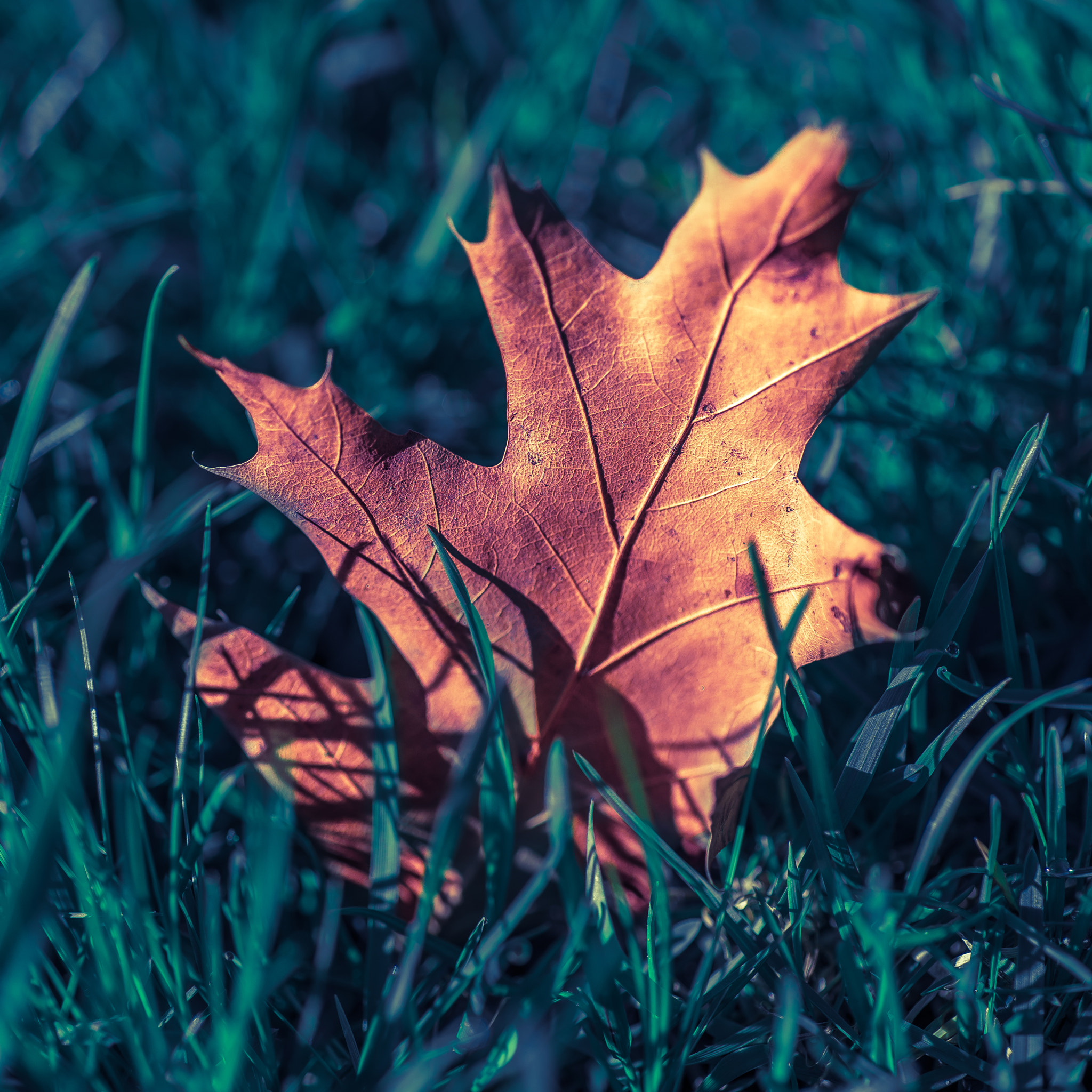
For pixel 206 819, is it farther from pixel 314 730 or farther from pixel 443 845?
pixel 443 845

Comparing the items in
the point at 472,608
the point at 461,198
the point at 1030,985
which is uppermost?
the point at 461,198

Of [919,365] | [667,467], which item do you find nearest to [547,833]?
[667,467]

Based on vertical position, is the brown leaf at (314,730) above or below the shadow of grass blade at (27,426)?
below

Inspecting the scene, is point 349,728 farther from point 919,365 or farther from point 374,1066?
point 919,365

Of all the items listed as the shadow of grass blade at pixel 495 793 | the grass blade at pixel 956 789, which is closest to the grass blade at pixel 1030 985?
the grass blade at pixel 956 789

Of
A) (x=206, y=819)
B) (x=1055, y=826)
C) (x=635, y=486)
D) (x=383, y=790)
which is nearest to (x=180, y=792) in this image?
(x=206, y=819)

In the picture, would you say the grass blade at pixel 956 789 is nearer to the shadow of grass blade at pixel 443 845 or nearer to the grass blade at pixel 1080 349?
the shadow of grass blade at pixel 443 845
